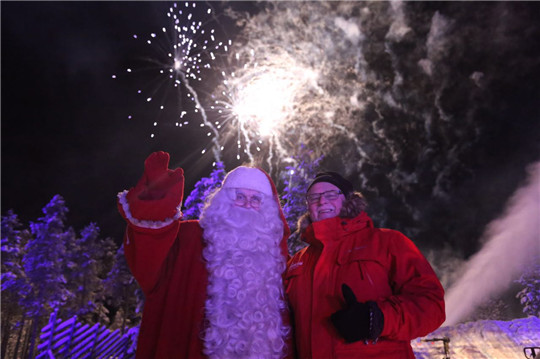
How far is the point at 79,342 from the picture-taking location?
26.6 feet

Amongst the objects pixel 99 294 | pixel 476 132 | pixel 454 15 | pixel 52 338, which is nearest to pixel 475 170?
pixel 476 132

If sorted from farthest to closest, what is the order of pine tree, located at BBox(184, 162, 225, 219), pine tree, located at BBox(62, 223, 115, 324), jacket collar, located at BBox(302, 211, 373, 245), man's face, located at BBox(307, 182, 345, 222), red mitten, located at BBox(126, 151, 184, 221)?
pine tree, located at BBox(62, 223, 115, 324), pine tree, located at BBox(184, 162, 225, 219), man's face, located at BBox(307, 182, 345, 222), jacket collar, located at BBox(302, 211, 373, 245), red mitten, located at BBox(126, 151, 184, 221)

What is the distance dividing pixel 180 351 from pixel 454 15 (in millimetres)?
43424

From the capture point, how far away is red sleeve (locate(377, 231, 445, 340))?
2371 mm

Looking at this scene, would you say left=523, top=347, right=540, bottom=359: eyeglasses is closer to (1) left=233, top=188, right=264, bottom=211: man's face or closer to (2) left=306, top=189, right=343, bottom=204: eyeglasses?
(2) left=306, top=189, right=343, bottom=204: eyeglasses

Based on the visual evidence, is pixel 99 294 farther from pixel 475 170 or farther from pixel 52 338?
pixel 475 170

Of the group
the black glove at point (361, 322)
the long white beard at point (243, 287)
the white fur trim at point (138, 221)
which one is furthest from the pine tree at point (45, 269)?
the black glove at point (361, 322)

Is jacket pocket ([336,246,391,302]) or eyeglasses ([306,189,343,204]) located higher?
eyeglasses ([306,189,343,204])

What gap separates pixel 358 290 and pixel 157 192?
5.95 feet

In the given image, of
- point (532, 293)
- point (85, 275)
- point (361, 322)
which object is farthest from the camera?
point (85, 275)

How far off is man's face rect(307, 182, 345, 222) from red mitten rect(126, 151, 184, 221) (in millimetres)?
1417

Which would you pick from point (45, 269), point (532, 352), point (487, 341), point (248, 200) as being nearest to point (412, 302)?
point (248, 200)

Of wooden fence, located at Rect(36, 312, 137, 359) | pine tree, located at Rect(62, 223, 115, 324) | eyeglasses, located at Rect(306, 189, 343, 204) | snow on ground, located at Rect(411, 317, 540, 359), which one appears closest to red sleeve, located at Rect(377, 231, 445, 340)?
eyeglasses, located at Rect(306, 189, 343, 204)

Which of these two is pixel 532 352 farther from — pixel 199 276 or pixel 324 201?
pixel 199 276
